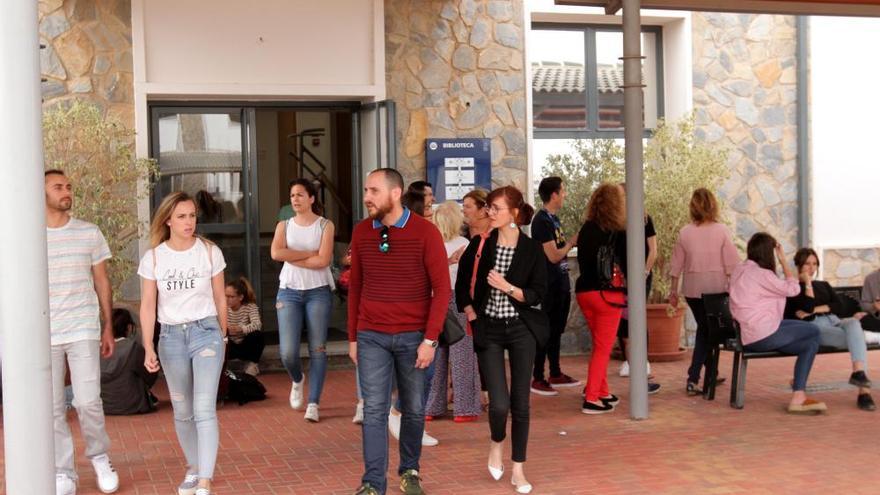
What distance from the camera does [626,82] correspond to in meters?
8.48

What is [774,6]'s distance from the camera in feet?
32.1

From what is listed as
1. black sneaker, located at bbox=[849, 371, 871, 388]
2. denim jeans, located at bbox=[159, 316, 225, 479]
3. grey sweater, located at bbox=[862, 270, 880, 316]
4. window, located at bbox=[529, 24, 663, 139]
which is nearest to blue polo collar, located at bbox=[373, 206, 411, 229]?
denim jeans, located at bbox=[159, 316, 225, 479]

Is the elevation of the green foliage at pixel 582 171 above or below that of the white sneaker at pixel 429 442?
above

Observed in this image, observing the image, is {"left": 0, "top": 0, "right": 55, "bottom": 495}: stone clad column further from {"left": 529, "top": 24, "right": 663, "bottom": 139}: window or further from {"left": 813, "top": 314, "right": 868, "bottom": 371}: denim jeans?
{"left": 529, "top": 24, "right": 663, "bottom": 139}: window

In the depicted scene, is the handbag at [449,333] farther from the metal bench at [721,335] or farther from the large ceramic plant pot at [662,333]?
the large ceramic plant pot at [662,333]

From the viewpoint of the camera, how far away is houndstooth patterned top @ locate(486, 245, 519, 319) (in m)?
6.53

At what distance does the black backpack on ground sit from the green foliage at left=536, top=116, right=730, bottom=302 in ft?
12.5

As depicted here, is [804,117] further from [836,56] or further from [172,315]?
[172,315]

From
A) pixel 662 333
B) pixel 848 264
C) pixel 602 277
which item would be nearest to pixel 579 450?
pixel 602 277

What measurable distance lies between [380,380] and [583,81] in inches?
283

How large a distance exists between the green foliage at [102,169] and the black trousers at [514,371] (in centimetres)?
435

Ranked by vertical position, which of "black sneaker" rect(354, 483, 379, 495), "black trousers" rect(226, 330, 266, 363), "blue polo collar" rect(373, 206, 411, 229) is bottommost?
"black sneaker" rect(354, 483, 379, 495)

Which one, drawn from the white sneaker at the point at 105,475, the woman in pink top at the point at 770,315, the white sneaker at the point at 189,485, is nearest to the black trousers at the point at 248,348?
the white sneaker at the point at 105,475

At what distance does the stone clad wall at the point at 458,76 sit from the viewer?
11.4 meters
